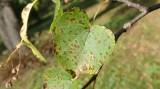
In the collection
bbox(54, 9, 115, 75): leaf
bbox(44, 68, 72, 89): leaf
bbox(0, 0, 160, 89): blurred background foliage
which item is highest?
bbox(54, 9, 115, 75): leaf

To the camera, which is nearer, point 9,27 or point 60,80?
point 60,80

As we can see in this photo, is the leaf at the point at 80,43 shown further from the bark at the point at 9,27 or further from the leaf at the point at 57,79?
the bark at the point at 9,27

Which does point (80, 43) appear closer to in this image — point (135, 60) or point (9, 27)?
point (135, 60)

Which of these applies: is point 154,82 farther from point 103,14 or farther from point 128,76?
point 103,14

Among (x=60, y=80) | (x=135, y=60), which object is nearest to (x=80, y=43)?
(x=60, y=80)

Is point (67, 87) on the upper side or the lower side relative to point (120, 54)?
upper

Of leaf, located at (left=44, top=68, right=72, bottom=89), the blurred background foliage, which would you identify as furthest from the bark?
leaf, located at (left=44, top=68, right=72, bottom=89)

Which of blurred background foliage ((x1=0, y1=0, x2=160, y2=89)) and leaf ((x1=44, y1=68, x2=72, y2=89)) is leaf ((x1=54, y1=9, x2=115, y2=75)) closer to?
leaf ((x1=44, y1=68, x2=72, y2=89))

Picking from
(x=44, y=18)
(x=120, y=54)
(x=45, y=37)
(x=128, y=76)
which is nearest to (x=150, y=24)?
(x=120, y=54)
